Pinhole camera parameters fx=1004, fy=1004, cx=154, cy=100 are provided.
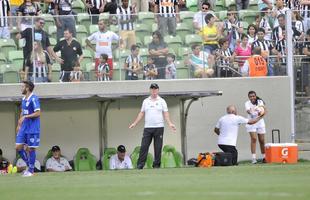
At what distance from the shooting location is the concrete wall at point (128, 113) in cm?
2561

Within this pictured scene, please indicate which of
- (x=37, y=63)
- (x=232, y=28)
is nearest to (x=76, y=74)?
(x=37, y=63)

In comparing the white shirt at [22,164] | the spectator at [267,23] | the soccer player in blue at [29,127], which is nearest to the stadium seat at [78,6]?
the white shirt at [22,164]

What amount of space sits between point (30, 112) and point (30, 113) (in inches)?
1.0

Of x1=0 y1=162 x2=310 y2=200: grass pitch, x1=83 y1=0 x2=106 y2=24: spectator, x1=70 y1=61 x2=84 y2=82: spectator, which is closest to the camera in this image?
x1=0 y1=162 x2=310 y2=200: grass pitch

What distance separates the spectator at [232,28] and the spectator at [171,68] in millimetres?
1620

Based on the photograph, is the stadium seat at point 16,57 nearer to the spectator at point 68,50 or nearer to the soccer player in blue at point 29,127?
the spectator at point 68,50

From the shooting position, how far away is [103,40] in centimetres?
2536

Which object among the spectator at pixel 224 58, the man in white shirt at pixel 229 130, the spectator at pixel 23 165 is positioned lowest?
the spectator at pixel 23 165

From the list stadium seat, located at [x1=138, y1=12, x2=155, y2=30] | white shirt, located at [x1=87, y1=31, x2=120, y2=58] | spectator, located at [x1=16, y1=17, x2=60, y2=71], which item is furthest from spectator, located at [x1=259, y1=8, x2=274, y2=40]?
spectator, located at [x1=16, y1=17, x2=60, y2=71]

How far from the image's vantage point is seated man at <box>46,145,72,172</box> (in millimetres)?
24483

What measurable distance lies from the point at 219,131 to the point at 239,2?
5.20 m

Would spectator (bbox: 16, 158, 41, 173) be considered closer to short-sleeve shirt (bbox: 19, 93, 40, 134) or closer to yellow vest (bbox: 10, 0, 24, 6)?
A: short-sleeve shirt (bbox: 19, 93, 40, 134)

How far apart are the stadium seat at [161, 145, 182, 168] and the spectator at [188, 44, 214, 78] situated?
2.31 m

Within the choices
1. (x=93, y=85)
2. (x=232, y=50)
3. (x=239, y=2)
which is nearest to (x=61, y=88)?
(x=93, y=85)
